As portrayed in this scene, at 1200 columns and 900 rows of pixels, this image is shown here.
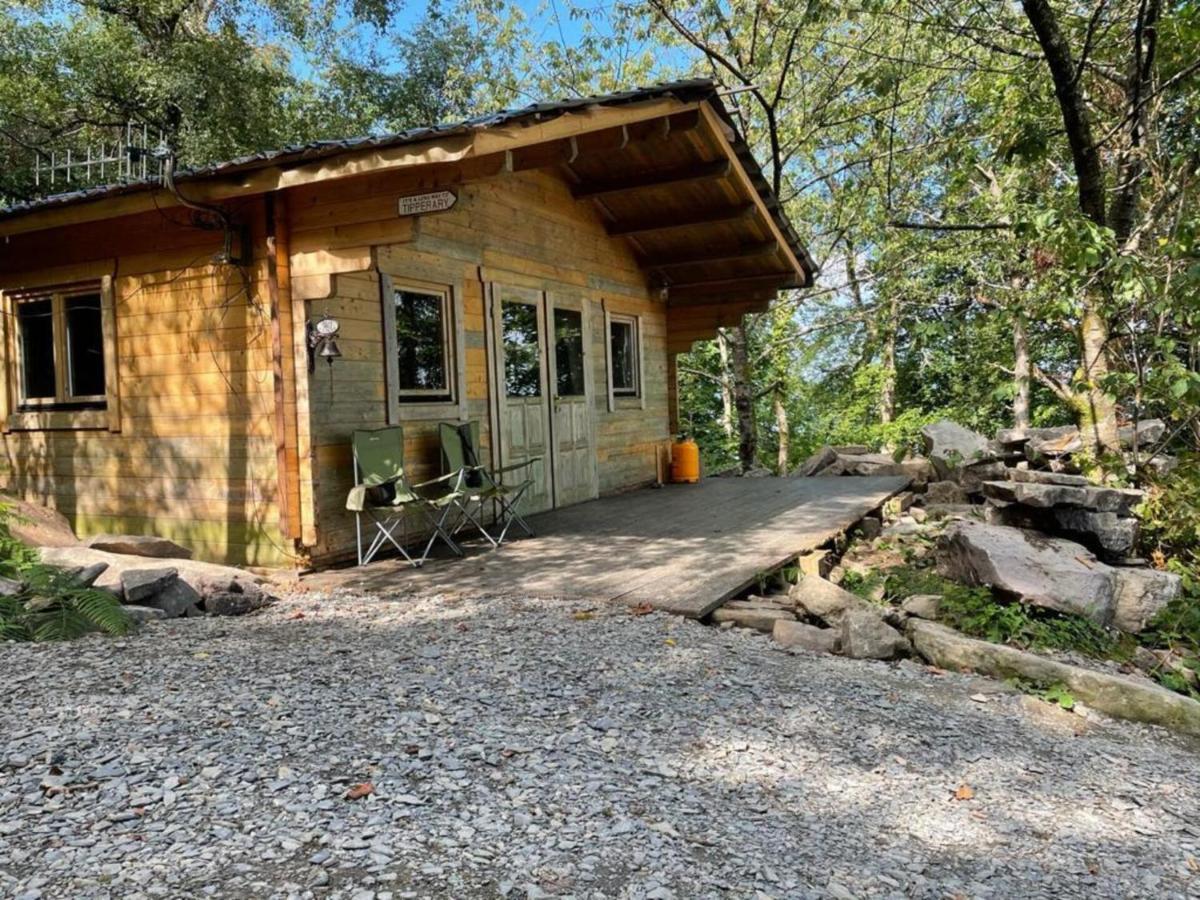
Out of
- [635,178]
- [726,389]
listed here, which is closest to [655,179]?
[635,178]

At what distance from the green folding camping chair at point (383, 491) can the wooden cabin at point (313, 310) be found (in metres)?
0.21

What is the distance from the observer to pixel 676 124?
19.7 ft

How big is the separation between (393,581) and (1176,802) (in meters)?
4.04

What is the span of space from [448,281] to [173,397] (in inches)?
87.6

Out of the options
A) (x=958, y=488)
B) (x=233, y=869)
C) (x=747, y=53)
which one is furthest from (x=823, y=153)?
(x=233, y=869)

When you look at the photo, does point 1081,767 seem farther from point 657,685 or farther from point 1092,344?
point 1092,344

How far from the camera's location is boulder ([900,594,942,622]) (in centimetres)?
457

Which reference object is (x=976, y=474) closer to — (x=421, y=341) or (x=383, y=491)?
(x=421, y=341)

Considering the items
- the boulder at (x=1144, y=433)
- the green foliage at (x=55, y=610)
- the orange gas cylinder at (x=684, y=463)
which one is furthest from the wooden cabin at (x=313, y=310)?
the boulder at (x=1144, y=433)

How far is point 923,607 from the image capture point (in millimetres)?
4617

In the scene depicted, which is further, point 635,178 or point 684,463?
point 684,463

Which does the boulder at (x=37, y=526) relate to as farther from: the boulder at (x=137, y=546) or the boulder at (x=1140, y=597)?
the boulder at (x=1140, y=597)

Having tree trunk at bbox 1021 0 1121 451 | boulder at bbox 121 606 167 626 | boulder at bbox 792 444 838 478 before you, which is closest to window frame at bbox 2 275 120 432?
boulder at bbox 121 606 167 626

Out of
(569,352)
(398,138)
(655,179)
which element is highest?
(655,179)
